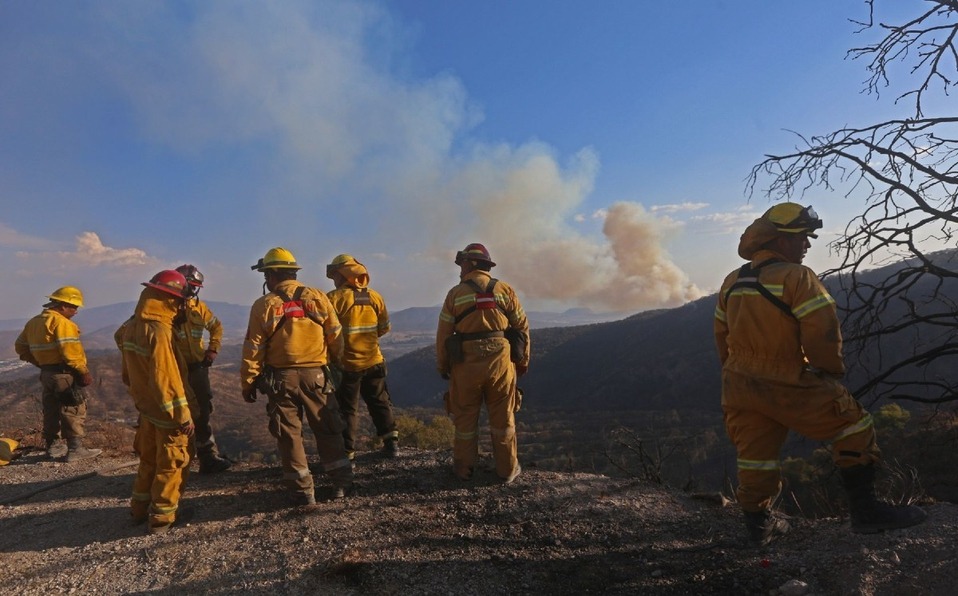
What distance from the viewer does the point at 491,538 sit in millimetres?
3984

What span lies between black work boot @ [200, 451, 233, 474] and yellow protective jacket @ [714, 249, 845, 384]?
5.87 m

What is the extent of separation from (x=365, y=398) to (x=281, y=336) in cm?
171

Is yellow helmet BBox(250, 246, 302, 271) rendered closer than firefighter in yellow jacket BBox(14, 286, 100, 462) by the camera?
Yes

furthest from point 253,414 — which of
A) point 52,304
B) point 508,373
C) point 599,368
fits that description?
point 508,373

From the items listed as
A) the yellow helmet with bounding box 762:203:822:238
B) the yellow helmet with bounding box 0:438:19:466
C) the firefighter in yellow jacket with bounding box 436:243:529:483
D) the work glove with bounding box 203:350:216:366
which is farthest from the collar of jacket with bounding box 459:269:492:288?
the yellow helmet with bounding box 0:438:19:466

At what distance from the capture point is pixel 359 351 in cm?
589

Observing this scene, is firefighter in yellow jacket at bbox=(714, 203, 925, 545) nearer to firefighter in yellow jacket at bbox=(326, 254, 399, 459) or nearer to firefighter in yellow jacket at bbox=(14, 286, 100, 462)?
firefighter in yellow jacket at bbox=(326, 254, 399, 459)

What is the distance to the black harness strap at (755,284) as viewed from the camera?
3.26 metres

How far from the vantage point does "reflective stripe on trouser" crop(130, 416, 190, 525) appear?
441cm

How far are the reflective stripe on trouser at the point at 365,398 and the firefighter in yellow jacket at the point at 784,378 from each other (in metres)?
3.96

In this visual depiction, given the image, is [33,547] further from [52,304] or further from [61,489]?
[52,304]

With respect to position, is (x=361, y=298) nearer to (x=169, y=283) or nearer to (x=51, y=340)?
(x=169, y=283)

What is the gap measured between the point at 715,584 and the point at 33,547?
5.65 metres

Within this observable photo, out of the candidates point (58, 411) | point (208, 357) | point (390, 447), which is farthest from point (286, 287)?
point (58, 411)
